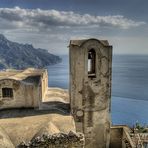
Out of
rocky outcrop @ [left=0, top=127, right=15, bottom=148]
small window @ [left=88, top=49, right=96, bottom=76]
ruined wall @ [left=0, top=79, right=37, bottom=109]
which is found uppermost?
small window @ [left=88, top=49, right=96, bottom=76]

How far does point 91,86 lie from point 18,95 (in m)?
5.39

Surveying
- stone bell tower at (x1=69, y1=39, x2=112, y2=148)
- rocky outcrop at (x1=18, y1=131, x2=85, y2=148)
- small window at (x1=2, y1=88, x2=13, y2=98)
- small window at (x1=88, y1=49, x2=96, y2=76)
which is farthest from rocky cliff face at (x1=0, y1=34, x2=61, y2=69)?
rocky outcrop at (x1=18, y1=131, x2=85, y2=148)

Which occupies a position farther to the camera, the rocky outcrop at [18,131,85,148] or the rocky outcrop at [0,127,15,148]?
the rocky outcrop at [0,127,15,148]

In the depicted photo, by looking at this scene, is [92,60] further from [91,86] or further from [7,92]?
[7,92]

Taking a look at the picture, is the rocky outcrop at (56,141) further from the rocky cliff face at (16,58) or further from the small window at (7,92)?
the rocky cliff face at (16,58)

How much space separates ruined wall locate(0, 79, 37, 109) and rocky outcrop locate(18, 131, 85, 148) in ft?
21.5

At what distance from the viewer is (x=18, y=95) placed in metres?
19.4

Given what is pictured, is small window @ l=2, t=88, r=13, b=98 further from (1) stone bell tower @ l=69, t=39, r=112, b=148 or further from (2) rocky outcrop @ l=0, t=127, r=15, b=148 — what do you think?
(2) rocky outcrop @ l=0, t=127, r=15, b=148

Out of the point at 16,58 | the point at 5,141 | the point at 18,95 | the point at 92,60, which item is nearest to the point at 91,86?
the point at 92,60

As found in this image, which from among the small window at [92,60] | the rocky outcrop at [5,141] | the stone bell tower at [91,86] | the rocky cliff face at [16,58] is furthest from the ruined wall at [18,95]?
the rocky cliff face at [16,58]

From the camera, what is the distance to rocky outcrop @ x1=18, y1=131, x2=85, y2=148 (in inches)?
509

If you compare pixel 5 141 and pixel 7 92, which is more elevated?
pixel 7 92

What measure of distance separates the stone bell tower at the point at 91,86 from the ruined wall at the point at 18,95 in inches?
118

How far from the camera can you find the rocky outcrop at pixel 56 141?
12.9 meters
